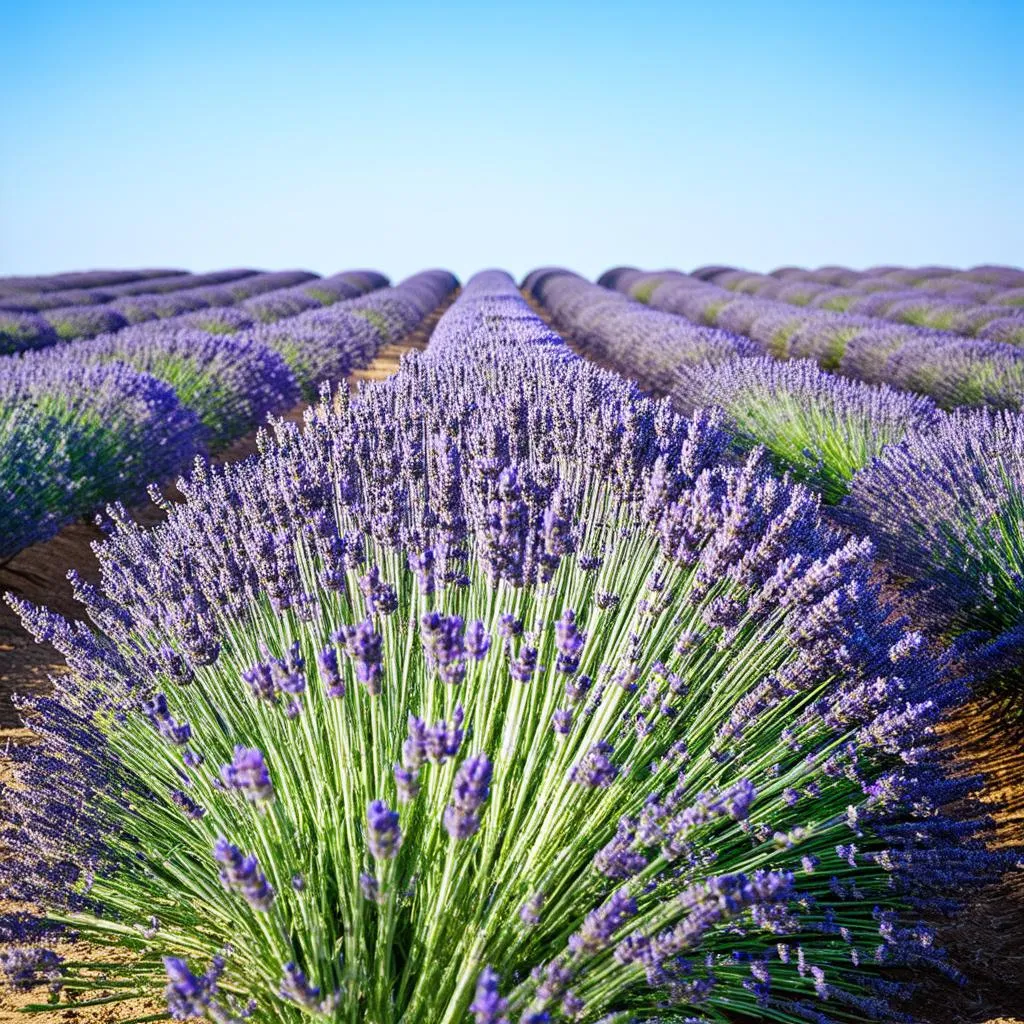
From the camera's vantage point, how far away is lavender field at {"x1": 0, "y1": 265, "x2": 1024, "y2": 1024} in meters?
1.54

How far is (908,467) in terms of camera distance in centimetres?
431

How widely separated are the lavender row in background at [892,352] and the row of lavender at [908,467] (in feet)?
1.45

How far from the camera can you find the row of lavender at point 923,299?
44.9 feet

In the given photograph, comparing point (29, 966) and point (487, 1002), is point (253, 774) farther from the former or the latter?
point (29, 966)

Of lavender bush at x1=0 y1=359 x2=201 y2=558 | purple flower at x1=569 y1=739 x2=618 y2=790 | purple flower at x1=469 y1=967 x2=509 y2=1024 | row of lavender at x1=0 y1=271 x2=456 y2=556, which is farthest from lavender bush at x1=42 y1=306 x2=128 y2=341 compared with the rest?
purple flower at x1=469 y1=967 x2=509 y2=1024

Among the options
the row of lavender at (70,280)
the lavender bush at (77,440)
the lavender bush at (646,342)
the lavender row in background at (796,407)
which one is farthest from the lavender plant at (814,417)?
the row of lavender at (70,280)

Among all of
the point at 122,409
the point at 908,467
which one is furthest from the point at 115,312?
the point at 908,467

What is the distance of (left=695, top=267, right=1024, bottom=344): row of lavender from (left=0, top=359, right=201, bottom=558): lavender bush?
999cm

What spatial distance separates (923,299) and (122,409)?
51.9ft

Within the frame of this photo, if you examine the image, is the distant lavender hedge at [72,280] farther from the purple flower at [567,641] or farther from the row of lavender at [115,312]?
the purple flower at [567,641]

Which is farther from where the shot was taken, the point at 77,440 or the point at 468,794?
the point at 77,440

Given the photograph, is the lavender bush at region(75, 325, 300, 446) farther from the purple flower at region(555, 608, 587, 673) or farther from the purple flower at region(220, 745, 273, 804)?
the purple flower at region(220, 745, 273, 804)

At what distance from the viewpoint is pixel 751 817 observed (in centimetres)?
191

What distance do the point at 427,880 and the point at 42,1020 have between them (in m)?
1.10
